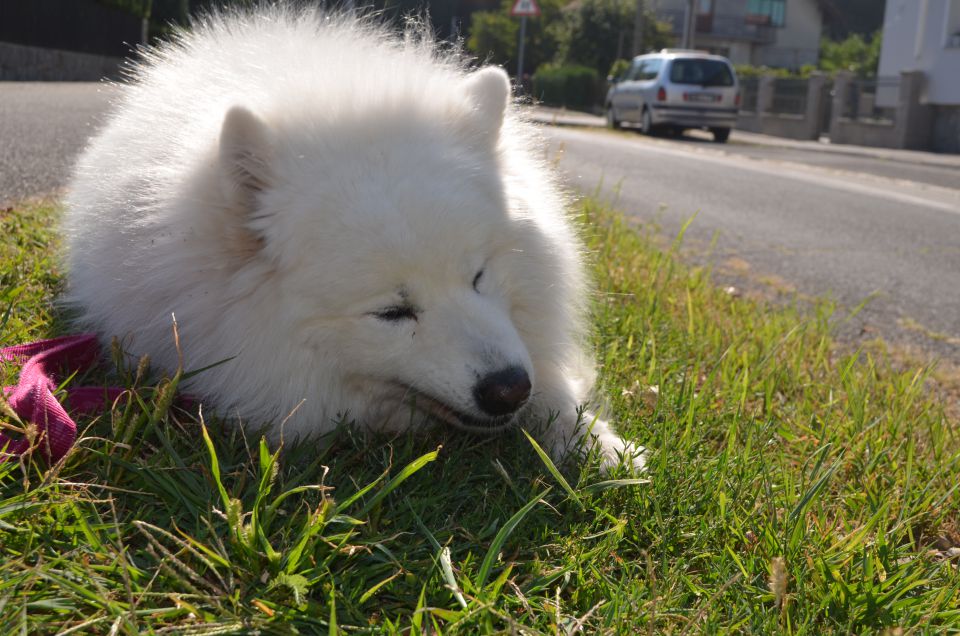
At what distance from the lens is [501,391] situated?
2.16 meters

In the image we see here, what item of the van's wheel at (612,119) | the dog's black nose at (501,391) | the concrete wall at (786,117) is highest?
the concrete wall at (786,117)

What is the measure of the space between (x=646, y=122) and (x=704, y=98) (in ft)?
5.86

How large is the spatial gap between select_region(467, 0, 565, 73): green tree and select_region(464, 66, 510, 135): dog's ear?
5449 centimetres

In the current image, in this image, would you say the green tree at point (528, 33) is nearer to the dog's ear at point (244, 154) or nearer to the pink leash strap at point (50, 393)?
the pink leash strap at point (50, 393)

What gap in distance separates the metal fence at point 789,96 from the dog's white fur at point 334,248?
33472 mm

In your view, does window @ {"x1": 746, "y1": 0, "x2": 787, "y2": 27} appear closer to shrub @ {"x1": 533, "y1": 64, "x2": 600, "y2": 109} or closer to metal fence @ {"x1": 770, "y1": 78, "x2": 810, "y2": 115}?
shrub @ {"x1": 533, "y1": 64, "x2": 600, "y2": 109}

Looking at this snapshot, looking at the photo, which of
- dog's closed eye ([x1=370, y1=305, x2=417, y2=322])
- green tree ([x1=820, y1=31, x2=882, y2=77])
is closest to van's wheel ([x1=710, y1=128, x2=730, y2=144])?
dog's closed eye ([x1=370, y1=305, x2=417, y2=322])

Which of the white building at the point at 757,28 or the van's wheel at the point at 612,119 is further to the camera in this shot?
the white building at the point at 757,28

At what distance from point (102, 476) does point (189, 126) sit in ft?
3.62

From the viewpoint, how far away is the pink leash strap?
6.50 ft

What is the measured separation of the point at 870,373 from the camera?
333 cm

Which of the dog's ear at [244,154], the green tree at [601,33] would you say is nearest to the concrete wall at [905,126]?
the green tree at [601,33]

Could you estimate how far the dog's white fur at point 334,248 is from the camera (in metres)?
2.21

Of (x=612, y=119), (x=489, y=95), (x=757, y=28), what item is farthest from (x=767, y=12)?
(x=489, y=95)
